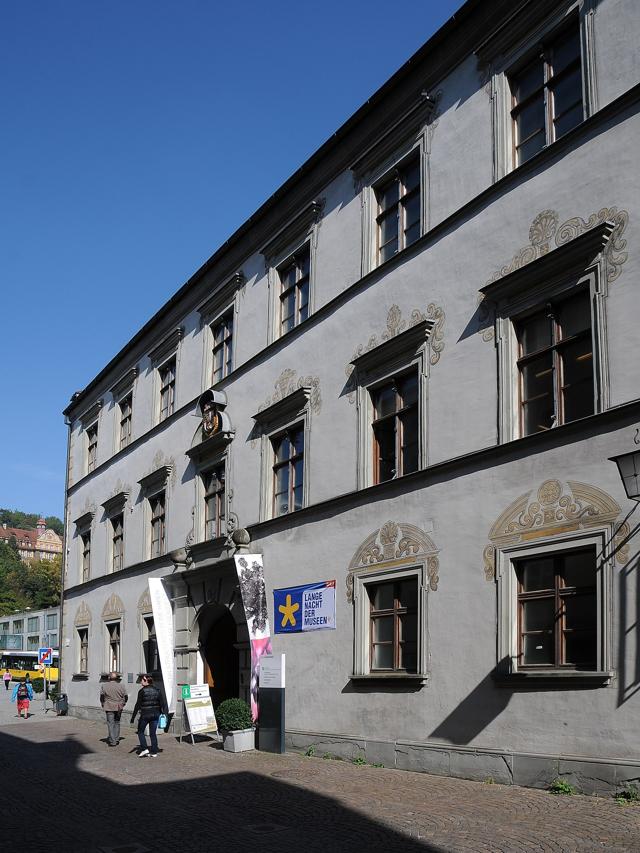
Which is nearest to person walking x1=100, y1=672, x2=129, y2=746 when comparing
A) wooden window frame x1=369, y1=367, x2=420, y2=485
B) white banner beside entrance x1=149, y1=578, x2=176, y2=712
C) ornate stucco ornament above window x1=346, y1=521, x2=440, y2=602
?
white banner beside entrance x1=149, y1=578, x2=176, y2=712

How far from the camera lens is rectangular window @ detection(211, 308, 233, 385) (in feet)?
77.5

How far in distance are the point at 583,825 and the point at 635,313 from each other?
5.90m

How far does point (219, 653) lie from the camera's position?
23.2m

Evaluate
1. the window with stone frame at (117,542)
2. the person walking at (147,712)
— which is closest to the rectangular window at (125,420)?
the window with stone frame at (117,542)

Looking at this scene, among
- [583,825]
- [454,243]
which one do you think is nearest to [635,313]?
[454,243]

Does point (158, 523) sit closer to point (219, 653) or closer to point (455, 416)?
point (219, 653)

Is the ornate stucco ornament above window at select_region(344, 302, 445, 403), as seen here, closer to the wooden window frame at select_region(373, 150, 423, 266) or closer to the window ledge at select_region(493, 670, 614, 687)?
the wooden window frame at select_region(373, 150, 423, 266)

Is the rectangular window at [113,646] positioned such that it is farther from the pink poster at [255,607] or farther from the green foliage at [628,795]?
the green foliage at [628,795]

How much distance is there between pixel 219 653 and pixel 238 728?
544cm

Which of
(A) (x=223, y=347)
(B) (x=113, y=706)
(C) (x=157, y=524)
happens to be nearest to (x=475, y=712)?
(B) (x=113, y=706)

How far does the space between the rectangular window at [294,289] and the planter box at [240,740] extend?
325 inches

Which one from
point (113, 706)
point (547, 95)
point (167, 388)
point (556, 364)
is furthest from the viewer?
point (167, 388)

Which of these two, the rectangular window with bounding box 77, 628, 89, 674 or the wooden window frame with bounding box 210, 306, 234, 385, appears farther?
the rectangular window with bounding box 77, 628, 89, 674

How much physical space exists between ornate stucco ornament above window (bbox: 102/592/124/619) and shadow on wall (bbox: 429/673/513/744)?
16.6 meters
